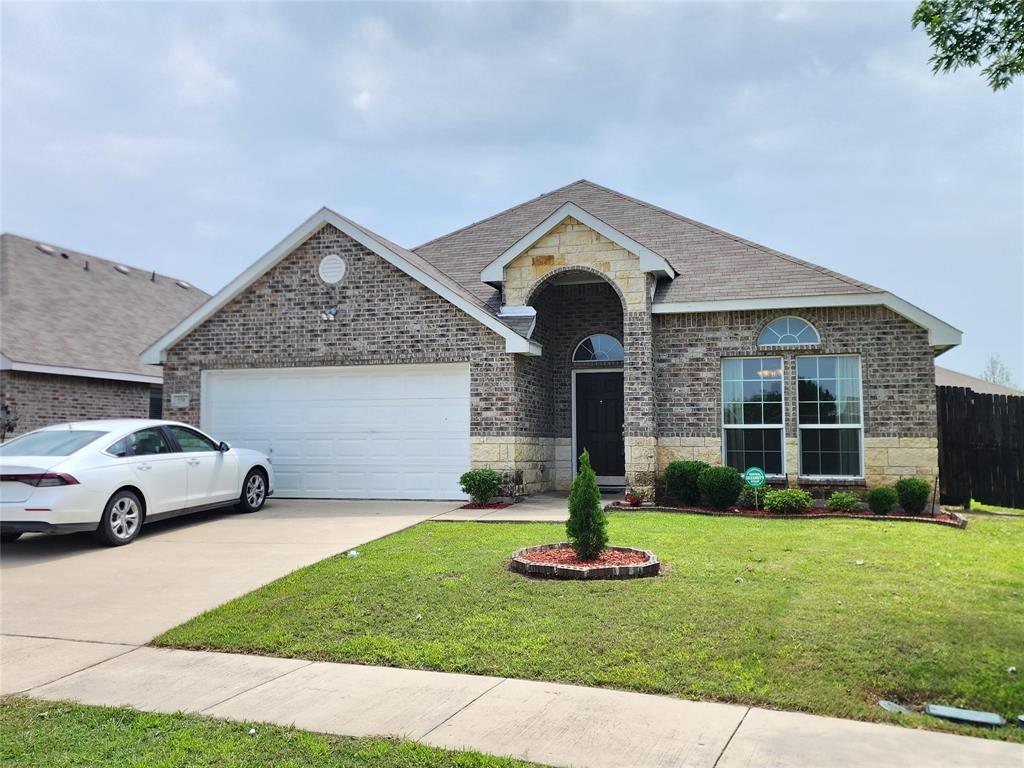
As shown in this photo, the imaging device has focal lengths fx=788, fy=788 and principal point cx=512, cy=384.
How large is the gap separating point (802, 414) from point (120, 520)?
1080cm

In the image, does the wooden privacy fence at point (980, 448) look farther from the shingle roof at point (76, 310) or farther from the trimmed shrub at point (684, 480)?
the shingle roof at point (76, 310)

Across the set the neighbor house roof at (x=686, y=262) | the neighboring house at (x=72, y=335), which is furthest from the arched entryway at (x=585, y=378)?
the neighboring house at (x=72, y=335)

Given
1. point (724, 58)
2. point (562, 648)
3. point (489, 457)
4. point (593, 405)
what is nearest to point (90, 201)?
point (489, 457)

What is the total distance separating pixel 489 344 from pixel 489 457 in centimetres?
202

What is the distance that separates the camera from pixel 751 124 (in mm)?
12562

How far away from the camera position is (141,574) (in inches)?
343

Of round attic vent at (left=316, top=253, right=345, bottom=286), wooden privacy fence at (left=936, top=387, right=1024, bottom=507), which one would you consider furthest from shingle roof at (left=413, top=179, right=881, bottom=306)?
wooden privacy fence at (left=936, top=387, right=1024, bottom=507)

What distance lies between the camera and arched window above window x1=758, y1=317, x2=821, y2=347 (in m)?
13.7

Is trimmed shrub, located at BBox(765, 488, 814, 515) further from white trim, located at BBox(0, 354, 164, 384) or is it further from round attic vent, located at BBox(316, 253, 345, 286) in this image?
white trim, located at BBox(0, 354, 164, 384)

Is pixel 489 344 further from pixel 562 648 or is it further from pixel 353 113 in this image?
pixel 562 648

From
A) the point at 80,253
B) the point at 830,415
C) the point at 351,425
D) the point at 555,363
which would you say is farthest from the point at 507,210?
the point at 80,253

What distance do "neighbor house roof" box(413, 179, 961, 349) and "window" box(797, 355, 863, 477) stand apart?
1.14m

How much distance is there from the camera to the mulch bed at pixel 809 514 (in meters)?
11.8

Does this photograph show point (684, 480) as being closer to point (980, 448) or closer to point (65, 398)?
point (980, 448)
